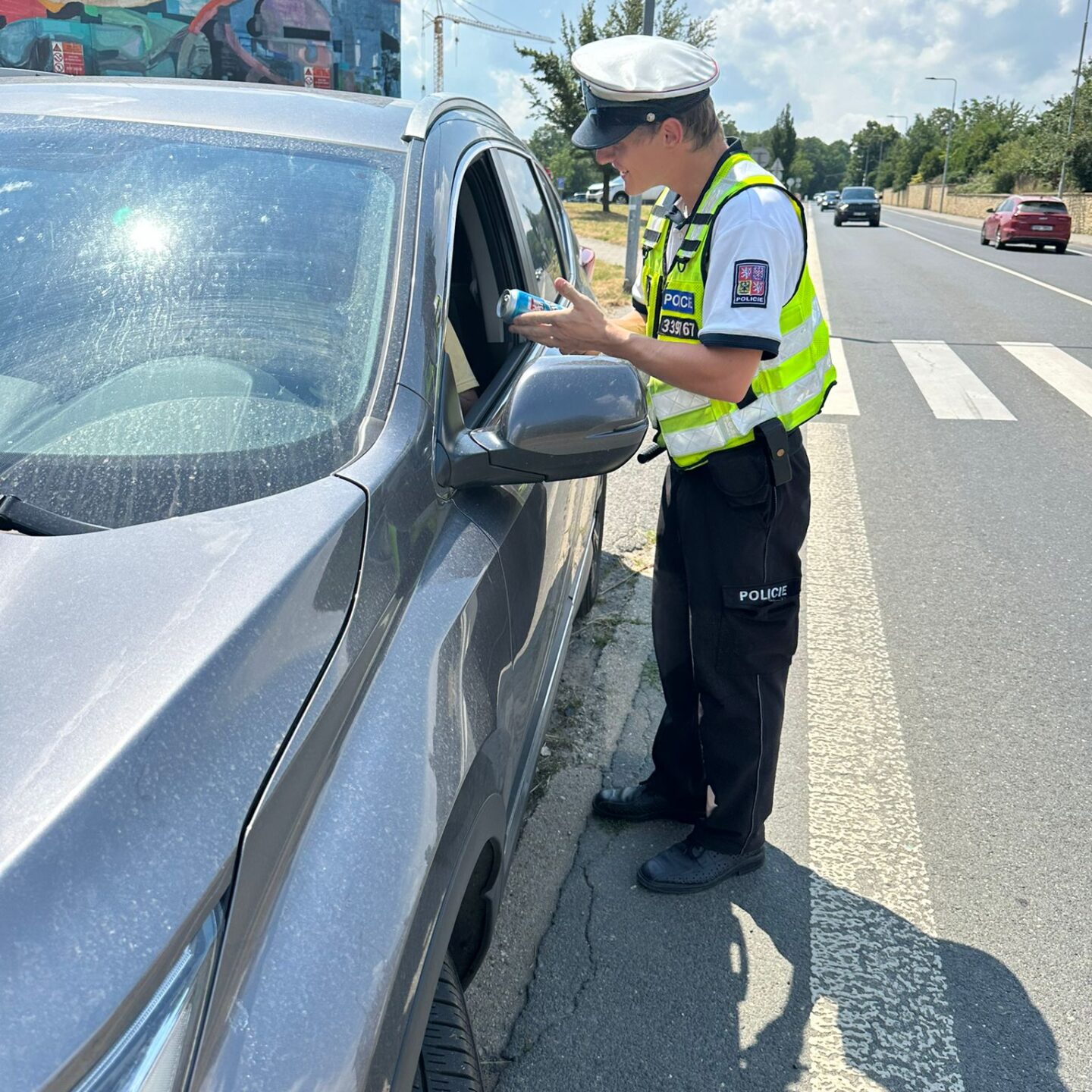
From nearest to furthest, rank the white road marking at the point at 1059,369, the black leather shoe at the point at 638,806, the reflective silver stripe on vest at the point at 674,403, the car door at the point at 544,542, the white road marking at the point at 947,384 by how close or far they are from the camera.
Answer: the car door at the point at 544,542 < the reflective silver stripe on vest at the point at 674,403 < the black leather shoe at the point at 638,806 < the white road marking at the point at 947,384 < the white road marking at the point at 1059,369

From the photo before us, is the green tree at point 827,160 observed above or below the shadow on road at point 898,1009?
above

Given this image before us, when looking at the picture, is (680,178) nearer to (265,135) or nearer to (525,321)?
(525,321)

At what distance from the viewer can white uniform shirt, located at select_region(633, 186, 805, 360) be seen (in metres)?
1.99

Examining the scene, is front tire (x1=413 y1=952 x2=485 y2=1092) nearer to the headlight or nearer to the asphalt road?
the headlight

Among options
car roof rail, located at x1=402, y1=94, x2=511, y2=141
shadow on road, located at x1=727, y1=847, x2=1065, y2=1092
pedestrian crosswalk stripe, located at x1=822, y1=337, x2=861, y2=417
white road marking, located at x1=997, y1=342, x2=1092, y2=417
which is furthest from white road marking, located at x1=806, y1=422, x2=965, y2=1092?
white road marking, located at x1=997, y1=342, x2=1092, y2=417

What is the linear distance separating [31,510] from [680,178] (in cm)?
145

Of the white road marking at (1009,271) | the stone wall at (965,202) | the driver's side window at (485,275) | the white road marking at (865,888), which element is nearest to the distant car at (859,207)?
the stone wall at (965,202)

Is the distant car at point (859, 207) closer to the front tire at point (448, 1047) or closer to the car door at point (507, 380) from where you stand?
the car door at point (507, 380)

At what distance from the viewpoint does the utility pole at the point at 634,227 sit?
12758 mm

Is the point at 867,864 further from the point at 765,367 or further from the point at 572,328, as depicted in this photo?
the point at 572,328

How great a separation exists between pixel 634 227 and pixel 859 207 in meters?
33.0

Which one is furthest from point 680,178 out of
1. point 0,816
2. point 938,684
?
point 938,684

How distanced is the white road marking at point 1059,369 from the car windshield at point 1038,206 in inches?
726

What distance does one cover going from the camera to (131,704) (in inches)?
45.3
